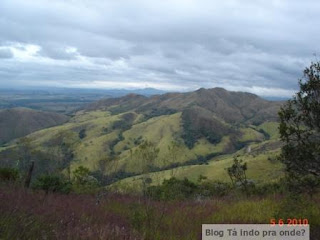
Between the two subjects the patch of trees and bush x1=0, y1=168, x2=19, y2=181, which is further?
bush x1=0, y1=168, x2=19, y2=181

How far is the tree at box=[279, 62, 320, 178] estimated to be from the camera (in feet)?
29.8

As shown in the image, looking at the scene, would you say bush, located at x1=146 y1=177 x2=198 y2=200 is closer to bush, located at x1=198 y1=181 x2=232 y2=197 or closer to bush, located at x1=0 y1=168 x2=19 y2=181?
bush, located at x1=198 y1=181 x2=232 y2=197

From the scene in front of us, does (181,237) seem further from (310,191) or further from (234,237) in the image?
(310,191)

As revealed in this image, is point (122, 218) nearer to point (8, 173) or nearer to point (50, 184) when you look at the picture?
point (50, 184)

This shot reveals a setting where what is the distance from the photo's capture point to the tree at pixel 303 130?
29.8 feet

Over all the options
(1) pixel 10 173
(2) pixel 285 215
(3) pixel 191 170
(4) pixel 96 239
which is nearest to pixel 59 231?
(4) pixel 96 239

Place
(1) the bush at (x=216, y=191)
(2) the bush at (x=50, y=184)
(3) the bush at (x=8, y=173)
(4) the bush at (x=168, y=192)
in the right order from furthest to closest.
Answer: (1) the bush at (x=216, y=191)
(3) the bush at (x=8, y=173)
(2) the bush at (x=50, y=184)
(4) the bush at (x=168, y=192)

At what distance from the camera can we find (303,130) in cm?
944

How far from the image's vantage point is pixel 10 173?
1642 centimetres
